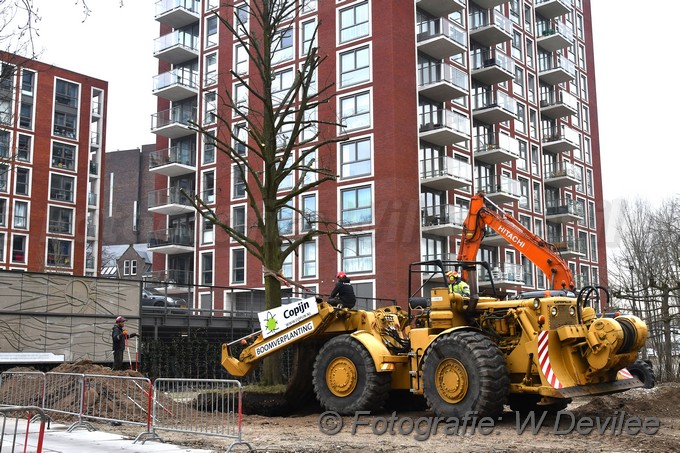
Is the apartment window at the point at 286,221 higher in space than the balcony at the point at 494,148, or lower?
lower

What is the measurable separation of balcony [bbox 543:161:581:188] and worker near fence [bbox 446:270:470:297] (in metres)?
43.9

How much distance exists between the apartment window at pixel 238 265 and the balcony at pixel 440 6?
726 inches

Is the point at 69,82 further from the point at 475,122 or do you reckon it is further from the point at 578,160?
the point at 578,160

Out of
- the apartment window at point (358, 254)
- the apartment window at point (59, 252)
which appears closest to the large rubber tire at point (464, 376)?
the apartment window at point (358, 254)

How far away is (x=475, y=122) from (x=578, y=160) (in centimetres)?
1559

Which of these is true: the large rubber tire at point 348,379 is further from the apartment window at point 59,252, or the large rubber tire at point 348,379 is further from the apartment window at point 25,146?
the apartment window at point 25,146

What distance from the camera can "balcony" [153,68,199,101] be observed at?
167 ft

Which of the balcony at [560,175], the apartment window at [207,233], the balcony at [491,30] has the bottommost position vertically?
the apartment window at [207,233]

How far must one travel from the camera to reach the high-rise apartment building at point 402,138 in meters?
41.6

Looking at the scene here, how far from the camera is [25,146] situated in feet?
205

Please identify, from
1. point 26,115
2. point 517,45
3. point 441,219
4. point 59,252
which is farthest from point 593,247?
point 26,115

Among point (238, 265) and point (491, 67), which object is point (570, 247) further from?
point (238, 265)

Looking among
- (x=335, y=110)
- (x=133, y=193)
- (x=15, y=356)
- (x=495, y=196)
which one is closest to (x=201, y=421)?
(x=15, y=356)

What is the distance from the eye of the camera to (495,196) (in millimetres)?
47938
